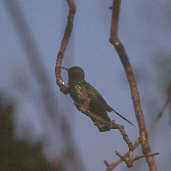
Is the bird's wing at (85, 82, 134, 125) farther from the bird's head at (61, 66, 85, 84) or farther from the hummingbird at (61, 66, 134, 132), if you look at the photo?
the bird's head at (61, 66, 85, 84)

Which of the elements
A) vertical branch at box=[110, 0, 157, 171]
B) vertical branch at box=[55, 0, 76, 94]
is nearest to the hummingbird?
vertical branch at box=[55, 0, 76, 94]

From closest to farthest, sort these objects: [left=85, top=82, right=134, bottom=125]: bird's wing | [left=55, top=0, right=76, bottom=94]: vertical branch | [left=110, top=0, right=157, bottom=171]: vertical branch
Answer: [left=110, top=0, right=157, bottom=171]: vertical branch, [left=55, top=0, right=76, bottom=94]: vertical branch, [left=85, top=82, right=134, bottom=125]: bird's wing

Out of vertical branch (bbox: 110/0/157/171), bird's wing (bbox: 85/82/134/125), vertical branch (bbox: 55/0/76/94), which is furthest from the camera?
bird's wing (bbox: 85/82/134/125)

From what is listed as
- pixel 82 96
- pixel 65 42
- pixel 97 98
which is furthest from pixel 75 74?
pixel 65 42

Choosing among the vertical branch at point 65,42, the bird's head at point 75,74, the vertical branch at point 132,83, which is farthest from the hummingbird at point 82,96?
the vertical branch at point 132,83

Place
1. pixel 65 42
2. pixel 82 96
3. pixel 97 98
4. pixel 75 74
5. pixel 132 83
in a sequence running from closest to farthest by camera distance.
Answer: pixel 132 83
pixel 65 42
pixel 75 74
pixel 82 96
pixel 97 98

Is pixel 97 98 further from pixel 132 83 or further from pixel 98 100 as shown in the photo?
pixel 132 83

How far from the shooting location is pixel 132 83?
7.48ft

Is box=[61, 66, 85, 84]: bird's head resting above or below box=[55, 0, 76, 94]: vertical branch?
below

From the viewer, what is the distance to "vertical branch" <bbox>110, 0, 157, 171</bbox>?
214 centimetres

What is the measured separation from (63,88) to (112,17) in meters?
0.87

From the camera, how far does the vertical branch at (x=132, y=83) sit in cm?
214

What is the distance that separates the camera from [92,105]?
408cm

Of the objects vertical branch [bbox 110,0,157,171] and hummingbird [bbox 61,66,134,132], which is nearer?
vertical branch [bbox 110,0,157,171]
